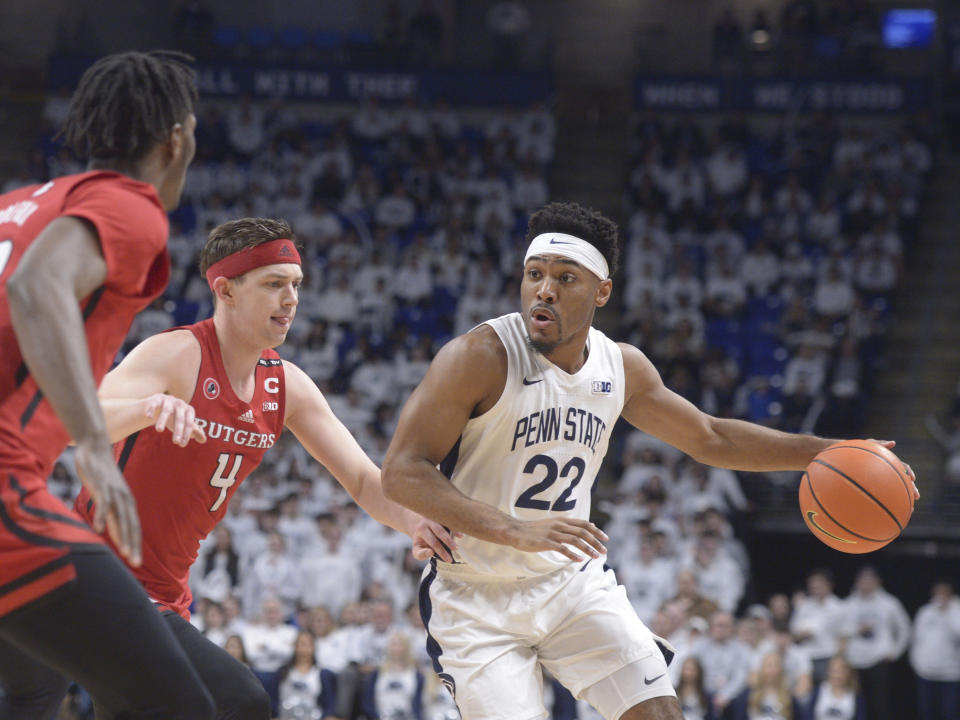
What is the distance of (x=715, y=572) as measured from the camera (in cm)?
1163

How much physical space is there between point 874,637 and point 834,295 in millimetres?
5387

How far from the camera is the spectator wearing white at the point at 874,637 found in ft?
36.2

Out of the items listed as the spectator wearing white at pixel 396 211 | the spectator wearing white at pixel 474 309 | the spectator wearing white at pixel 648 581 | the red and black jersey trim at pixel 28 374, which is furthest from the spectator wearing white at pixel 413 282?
the red and black jersey trim at pixel 28 374

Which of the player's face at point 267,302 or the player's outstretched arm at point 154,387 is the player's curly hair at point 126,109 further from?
the player's face at point 267,302

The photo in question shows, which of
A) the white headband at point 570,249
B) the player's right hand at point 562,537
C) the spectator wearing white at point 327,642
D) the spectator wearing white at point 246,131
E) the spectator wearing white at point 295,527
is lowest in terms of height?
the spectator wearing white at point 327,642

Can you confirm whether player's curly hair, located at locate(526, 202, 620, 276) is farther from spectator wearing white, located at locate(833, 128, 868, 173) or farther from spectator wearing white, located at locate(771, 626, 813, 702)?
spectator wearing white, located at locate(833, 128, 868, 173)

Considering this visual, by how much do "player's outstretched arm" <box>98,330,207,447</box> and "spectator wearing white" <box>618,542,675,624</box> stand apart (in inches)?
319

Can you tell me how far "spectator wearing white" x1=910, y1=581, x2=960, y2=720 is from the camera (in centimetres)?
1101

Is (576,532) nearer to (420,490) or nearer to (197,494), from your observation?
(420,490)

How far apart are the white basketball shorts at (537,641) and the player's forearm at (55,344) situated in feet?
6.65

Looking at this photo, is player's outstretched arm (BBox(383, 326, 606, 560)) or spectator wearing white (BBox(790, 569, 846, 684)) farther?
spectator wearing white (BBox(790, 569, 846, 684))

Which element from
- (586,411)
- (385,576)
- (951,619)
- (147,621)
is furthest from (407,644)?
(147,621)

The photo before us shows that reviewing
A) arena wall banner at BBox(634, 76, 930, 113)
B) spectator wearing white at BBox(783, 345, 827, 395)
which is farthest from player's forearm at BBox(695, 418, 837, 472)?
arena wall banner at BBox(634, 76, 930, 113)

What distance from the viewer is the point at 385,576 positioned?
1184 cm
